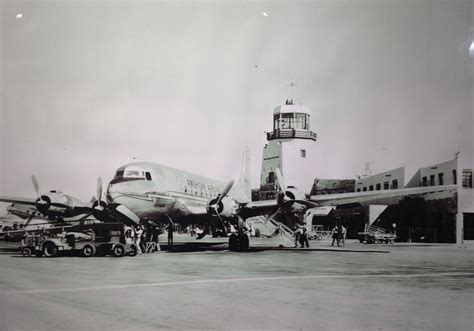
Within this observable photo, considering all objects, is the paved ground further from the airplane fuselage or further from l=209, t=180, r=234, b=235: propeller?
l=209, t=180, r=234, b=235: propeller

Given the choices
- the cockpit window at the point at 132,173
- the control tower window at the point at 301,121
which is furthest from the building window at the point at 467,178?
the cockpit window at the point at 132,173

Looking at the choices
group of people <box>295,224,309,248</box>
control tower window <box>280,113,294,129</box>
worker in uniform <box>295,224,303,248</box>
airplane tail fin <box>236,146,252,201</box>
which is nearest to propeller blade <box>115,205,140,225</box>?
airplane tail fin <box>236,146,252,201</box>

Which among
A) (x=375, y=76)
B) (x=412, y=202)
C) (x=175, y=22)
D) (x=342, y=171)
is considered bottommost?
(x=412, y=202)

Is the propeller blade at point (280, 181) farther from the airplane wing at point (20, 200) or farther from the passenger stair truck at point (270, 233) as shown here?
the airplane wing at point (20, 200)

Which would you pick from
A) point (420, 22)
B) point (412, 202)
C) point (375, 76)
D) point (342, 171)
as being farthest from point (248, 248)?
point (420, 22)

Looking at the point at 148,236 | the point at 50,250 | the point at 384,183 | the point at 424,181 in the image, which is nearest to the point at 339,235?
the point at 384,183

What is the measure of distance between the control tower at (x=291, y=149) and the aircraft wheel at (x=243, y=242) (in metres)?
0.98

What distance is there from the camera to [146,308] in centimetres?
453

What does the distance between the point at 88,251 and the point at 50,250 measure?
49 centimetres

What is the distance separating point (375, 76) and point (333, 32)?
0.81 metres

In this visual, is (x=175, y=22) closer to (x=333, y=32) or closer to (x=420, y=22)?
(x=333, y=32)

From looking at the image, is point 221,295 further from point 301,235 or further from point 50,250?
point 301,235

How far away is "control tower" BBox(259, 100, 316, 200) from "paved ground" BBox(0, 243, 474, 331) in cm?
136

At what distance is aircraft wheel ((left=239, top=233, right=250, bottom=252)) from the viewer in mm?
6987
